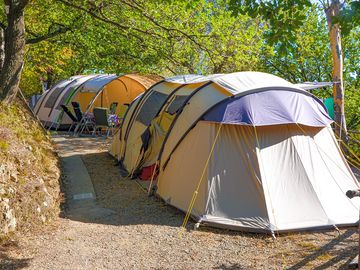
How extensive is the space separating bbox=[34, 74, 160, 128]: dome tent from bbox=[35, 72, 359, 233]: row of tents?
944 centimetres

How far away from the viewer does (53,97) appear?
17.4 meters

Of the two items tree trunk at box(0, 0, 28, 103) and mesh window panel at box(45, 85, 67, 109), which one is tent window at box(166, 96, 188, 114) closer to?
tree trunk at box(0, 0, 28, 103)

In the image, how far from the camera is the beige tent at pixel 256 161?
558 centimetres

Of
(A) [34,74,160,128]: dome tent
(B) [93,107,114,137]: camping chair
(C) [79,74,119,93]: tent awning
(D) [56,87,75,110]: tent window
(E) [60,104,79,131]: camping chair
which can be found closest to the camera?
(B) [93,107,114,137]: camping chair

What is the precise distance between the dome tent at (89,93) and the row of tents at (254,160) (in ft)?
31.0

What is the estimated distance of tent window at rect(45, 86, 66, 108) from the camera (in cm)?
1713

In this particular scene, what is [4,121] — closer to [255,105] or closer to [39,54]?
[255,105]

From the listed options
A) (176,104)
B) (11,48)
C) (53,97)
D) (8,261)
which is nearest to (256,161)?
(176,104)

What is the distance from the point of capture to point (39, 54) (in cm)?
1656

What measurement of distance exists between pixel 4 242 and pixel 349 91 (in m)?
16.0

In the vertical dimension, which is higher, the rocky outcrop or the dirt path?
the rocky outcrop

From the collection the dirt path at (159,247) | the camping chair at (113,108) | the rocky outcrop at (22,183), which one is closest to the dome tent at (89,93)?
the camping chair at (113,108)

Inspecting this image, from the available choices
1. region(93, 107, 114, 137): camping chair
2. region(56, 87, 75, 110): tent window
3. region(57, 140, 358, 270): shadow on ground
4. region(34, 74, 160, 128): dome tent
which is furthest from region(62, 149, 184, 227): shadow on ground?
→ region(56, 87, 75, 110): tent window

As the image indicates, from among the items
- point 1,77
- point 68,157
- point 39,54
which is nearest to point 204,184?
point 1,77
